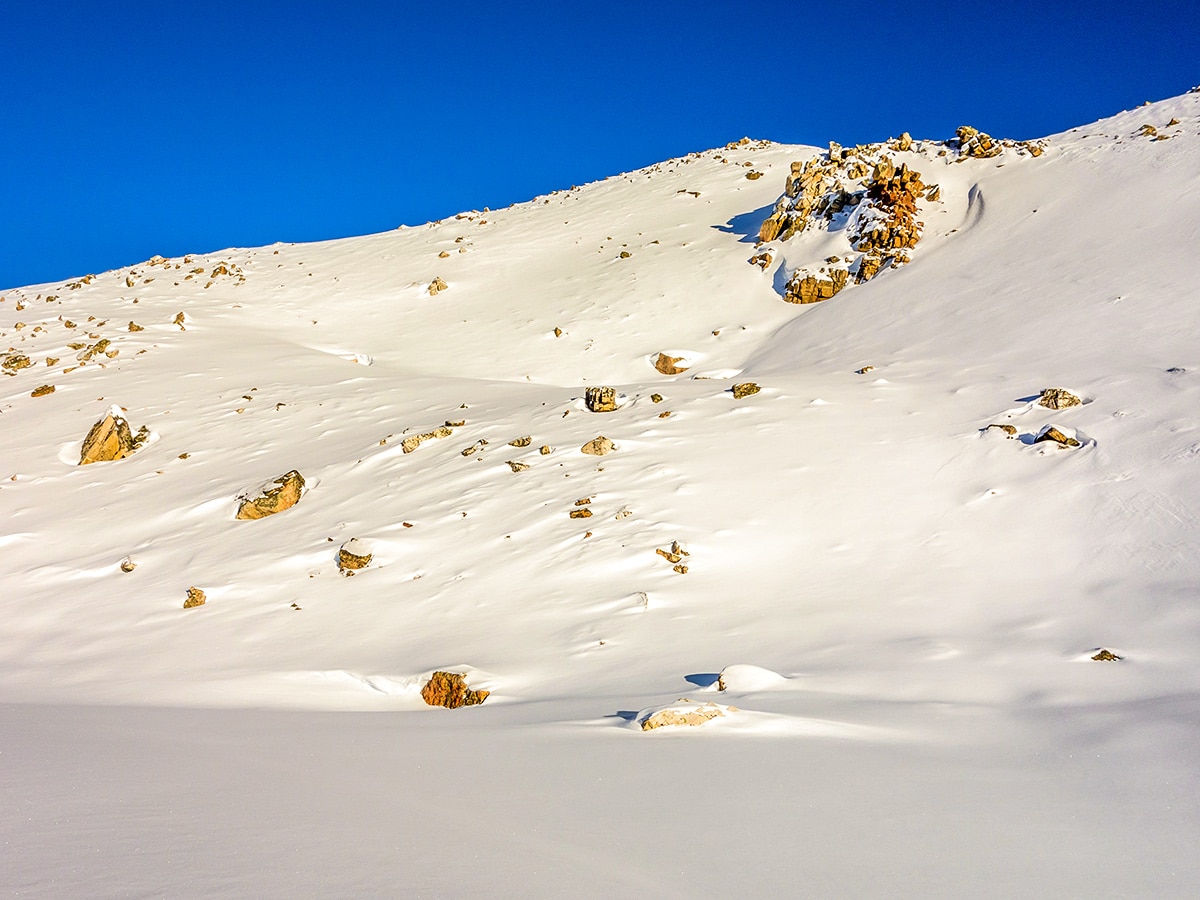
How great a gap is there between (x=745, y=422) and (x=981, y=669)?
16.0 ft

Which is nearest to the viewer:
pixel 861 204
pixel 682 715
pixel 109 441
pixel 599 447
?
pixel 682 715

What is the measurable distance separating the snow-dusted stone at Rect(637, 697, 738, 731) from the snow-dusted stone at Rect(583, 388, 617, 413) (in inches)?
268

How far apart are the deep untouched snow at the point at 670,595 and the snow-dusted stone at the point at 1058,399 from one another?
0.13 m

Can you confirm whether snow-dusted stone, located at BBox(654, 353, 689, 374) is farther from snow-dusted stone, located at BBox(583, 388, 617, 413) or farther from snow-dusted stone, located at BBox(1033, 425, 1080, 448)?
snow-dusted stone, located at BBox(1033, 425, 1080, 448)

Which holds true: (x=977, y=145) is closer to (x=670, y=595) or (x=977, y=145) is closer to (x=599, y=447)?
(x=599, y=447)

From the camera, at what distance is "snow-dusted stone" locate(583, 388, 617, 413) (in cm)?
1012

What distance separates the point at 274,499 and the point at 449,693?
16.8 ft

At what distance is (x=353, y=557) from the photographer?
23.3 feet

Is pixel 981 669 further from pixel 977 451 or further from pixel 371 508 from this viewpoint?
pixel 371 508

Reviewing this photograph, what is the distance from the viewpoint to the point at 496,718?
4.05m

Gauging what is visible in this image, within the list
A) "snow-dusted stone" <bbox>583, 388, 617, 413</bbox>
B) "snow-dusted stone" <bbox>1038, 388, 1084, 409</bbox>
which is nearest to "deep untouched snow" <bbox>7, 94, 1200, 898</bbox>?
"snow-dusted stone" <bbox>1038, 388, 1084, 409</bbox>

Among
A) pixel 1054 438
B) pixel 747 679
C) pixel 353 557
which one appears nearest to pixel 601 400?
pixel 353 557

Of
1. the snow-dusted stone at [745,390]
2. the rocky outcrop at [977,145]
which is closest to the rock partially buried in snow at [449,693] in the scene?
the snow-dusted stone at [745,390]

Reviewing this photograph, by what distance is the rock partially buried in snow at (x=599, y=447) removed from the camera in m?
8.58
